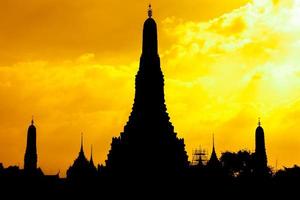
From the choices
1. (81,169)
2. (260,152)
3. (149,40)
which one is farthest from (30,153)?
(260,152)

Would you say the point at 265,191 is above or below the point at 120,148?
below

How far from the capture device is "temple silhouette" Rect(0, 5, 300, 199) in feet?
225

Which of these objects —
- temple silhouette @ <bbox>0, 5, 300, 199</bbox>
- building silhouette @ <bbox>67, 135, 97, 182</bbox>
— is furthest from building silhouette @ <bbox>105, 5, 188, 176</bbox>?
building silhouette @ <bbox>67, 135, 97, 182</bbox>

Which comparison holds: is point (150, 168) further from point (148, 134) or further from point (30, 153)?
point (30, 153)

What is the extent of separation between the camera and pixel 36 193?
70250 mm

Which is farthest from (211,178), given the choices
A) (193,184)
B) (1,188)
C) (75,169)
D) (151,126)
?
(1,188)

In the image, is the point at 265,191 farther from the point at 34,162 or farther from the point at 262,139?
the point at 34,162

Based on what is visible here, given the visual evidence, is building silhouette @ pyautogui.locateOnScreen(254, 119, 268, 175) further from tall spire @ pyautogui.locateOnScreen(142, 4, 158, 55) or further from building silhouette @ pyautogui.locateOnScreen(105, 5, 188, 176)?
tall spire @ pyautogui.locateOnScreen(142, 4, 158, 55)

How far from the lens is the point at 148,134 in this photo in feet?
234

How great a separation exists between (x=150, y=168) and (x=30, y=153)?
40.6 feet

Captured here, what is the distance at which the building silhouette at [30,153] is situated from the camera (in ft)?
231

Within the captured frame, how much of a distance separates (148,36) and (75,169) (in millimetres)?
17639

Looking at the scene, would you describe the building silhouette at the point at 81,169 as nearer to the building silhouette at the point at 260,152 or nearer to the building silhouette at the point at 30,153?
the building silhouette at the point at 30,153

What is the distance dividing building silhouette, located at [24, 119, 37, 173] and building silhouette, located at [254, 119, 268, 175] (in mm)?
22565
